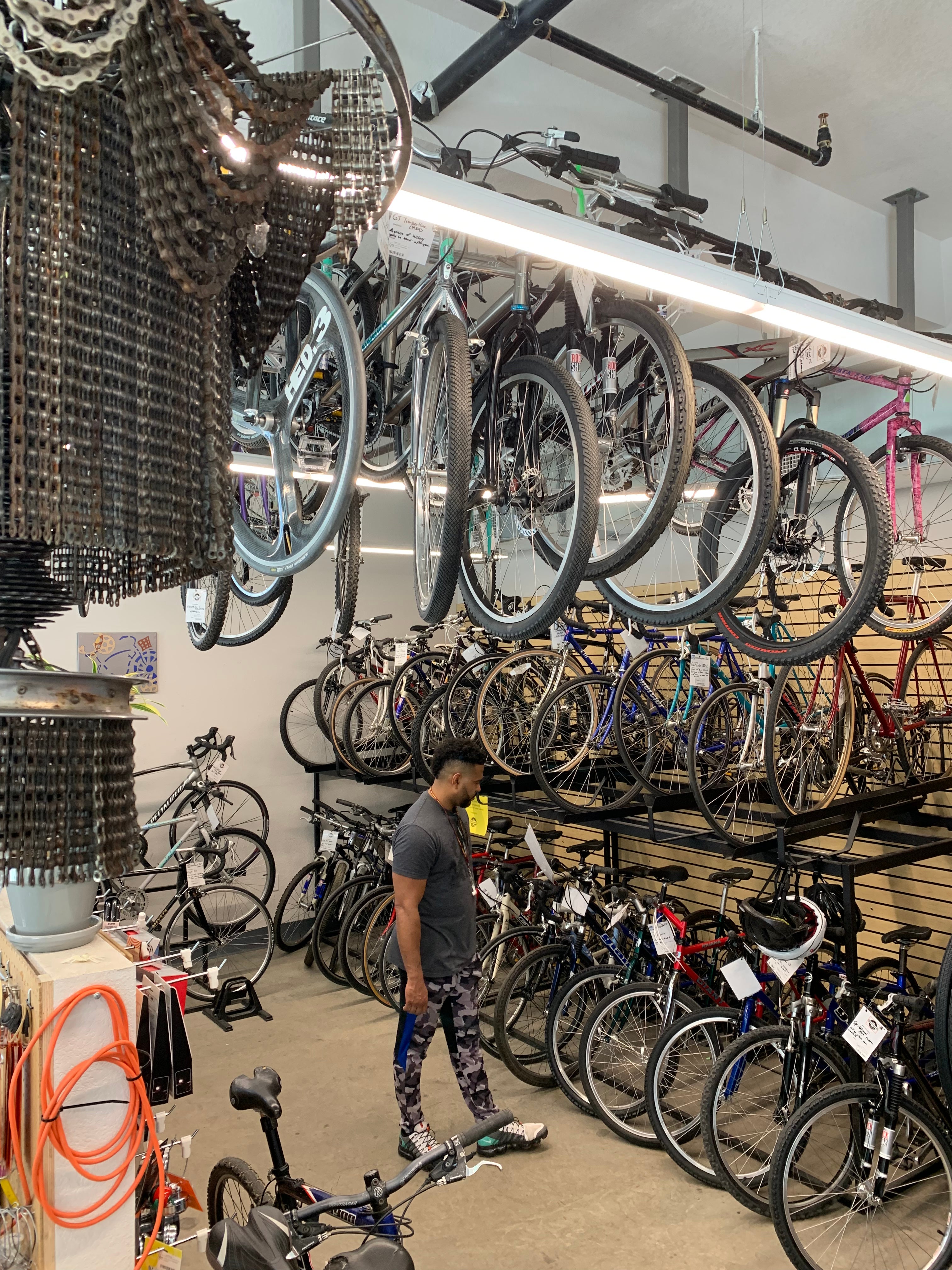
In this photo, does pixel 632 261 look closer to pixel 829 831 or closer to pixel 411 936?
pixel 411 936

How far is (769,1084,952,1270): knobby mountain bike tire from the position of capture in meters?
2.87

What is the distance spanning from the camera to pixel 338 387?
2459mm

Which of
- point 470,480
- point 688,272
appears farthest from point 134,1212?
point 688,272

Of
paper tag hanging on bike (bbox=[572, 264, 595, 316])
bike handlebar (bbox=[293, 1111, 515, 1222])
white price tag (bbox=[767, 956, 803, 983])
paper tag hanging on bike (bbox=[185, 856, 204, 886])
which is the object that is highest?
paper tag hanging on bike (bbox=[572, 264, 595, 316])

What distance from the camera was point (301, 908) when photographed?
22.0 ft

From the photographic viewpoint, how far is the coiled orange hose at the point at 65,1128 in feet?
5.24

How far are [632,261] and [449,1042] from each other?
10.0 ft

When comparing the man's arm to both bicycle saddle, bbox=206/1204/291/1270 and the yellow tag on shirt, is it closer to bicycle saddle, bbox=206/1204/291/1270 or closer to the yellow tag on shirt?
the yellow tag on shirt

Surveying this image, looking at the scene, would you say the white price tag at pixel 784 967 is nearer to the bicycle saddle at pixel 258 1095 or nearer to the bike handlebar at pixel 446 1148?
the bicycle saddle at pixel 258 1095

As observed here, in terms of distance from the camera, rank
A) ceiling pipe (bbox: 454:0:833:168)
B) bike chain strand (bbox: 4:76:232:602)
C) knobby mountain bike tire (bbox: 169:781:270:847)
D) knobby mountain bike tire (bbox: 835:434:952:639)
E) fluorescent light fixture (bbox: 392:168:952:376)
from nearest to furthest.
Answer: bike chain strand (bbox: 4:76:232:602)
fluorescent light fixture (bbox: 392:168:952:376)
ceiling pipe (bbox: 454:0:833:168)
knobby mountain bike tire (bbox: 835:434:952:639)
knobby mountain bike tire (bbox: 169:781:270:847)

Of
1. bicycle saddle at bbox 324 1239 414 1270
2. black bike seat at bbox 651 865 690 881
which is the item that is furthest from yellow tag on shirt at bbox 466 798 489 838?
bicycle saddle at bbox 324 1239 414 1270

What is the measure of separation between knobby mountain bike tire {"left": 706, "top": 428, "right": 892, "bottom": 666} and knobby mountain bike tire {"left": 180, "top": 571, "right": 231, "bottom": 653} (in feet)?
5.98

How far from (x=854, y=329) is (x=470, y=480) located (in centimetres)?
124

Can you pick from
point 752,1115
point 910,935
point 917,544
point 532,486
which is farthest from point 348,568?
point 752,1115
